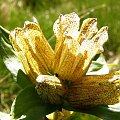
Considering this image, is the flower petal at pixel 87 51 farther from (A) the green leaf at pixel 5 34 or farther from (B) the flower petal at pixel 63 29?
(A) the green leaf at pixel 5 34

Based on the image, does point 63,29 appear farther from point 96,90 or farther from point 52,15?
point 52,15

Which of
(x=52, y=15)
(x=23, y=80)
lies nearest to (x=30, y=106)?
(x=23, y=80)

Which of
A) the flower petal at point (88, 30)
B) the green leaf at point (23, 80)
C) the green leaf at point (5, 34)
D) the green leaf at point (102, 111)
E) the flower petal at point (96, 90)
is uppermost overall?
the green leaf at point (5, 34)

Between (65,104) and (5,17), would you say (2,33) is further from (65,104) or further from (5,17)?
(5,17)

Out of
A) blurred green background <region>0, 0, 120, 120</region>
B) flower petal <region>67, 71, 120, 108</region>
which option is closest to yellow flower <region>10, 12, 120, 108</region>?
flower petal <region>67, 71, 120, 108</region>

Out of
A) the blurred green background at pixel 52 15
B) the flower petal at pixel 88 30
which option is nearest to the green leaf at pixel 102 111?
the flower petal at pixel 88 30

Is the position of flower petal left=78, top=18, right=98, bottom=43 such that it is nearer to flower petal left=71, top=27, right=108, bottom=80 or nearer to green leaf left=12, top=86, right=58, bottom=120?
flower petal left=71, top=27, right=108, bottom=80

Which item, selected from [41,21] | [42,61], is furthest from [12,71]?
[41,21]
